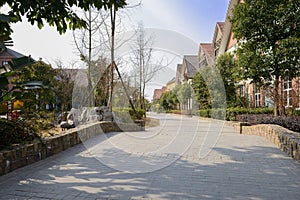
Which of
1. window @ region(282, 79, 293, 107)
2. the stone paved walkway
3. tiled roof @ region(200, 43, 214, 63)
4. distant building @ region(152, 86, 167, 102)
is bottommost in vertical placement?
the stone paved walkway

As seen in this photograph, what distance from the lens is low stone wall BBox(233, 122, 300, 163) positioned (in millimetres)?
5285

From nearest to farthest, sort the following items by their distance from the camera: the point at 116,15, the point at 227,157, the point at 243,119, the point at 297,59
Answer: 1. the point at 227,157
2. the point at 297,59
3. the point at 116,15
4. the point at 243,119

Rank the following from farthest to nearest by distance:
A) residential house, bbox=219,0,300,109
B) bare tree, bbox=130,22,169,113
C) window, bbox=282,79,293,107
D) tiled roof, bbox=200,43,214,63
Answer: tiled roof, bbox=200,43,214,63, bare tree, bbox=130,22,169,113, window, bbox=282,79,293,107, residential house, bbox=219,0,300,109

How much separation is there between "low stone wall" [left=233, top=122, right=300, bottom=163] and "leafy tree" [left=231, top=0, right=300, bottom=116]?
2.24 meters

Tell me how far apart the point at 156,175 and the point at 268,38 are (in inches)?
351

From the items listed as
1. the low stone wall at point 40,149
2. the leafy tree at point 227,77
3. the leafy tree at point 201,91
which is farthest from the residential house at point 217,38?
the low stone wall at point 40,149

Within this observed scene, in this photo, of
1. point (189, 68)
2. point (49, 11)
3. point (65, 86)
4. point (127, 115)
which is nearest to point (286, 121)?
point (127, 115)

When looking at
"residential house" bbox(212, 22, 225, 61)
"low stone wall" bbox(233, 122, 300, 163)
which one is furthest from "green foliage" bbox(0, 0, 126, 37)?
"residential house" bbox(212, 22, 225, 61)

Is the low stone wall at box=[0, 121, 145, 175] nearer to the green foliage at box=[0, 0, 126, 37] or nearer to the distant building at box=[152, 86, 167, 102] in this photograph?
the green foliage at box=[0, 0, 126, 37]

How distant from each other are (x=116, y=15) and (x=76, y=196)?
962 cm

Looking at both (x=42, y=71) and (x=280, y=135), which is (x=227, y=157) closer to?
(x=280, y=135)

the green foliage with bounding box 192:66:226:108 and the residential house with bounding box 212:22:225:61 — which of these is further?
the residential house with bounding box 212:22:225:61

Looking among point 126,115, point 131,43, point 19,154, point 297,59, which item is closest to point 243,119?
point 297,59

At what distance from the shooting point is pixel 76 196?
125 inches
